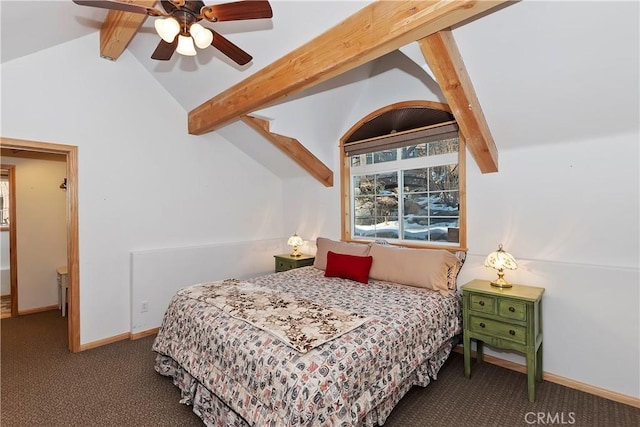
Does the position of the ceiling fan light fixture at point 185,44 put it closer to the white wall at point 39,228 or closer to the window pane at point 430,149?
the window pane at point 430,149

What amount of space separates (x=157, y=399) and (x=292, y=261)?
85.7 inches

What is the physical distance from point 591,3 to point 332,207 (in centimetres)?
306

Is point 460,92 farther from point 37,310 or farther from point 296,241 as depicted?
point 37,310

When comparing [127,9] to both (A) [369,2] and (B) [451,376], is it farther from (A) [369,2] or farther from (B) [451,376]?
(B) [451,376]

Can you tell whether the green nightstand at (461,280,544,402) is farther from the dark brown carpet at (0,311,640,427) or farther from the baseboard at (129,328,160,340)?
the baseboard at (129,328,160,340)

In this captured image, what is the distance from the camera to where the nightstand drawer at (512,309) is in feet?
7.52

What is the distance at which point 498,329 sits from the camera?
7.92 feet

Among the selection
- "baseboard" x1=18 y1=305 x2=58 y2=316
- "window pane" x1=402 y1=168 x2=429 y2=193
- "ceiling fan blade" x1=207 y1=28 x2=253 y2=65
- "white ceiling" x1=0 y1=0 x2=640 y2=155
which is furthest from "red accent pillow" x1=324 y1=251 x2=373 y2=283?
"baseboard" x1=18 y1=305 x2=58 y2=316

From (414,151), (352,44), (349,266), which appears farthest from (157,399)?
(414,151)

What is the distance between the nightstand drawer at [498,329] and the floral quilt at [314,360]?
18cm

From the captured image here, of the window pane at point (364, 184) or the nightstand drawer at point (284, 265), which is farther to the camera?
the nightstand drawer at point (284, 265)

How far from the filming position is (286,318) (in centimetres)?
204

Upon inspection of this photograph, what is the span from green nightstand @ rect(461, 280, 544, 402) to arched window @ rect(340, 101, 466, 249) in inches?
25.2

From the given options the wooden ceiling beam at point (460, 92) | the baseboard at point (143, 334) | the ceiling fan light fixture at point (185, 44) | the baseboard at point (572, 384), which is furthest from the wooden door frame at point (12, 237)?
the baseboard at point (572, 384)
